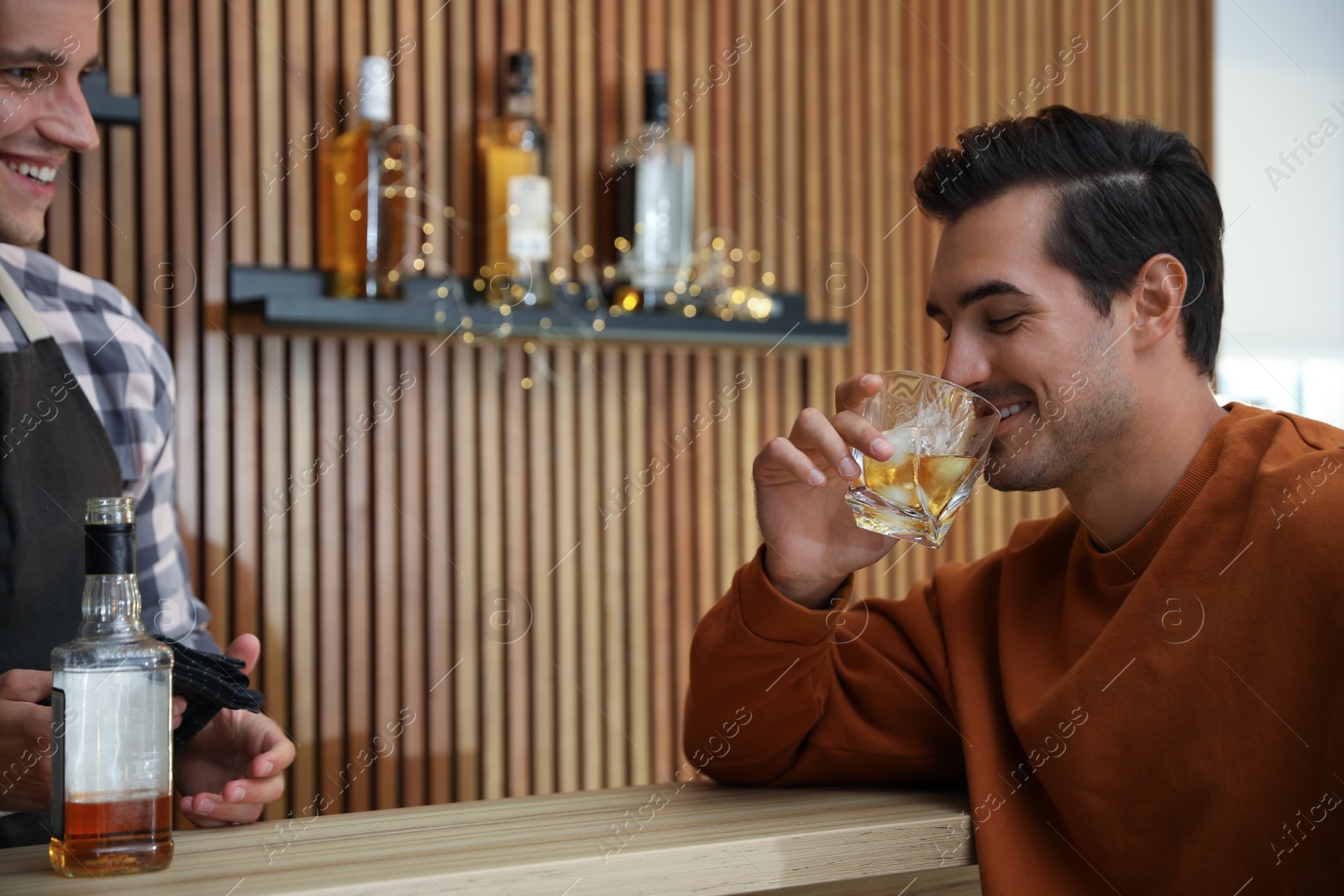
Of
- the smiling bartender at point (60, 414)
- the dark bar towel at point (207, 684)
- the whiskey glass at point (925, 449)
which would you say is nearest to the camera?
the dark bar towel at point (207, 684)

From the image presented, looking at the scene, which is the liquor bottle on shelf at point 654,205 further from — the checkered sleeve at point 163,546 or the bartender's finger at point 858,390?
the bartender's finger at point 858,390

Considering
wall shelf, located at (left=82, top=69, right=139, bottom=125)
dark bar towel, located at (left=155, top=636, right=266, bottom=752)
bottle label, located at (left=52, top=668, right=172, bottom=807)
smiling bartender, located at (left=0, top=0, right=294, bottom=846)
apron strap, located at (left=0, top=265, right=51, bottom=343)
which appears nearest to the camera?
bottle label, located at (left=52, top=668, right=172, bottom=807)

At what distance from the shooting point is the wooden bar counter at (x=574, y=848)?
2.78 ft

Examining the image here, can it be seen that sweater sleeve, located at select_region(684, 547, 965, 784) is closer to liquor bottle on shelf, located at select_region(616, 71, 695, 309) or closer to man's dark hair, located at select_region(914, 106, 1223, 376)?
man's dark hair, located at select_region(914, 106, 1223, 376)

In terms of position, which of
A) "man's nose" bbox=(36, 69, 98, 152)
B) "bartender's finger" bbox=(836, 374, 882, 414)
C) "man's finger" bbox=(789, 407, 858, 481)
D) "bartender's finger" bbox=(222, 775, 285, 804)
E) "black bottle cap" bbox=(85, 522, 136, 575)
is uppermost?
"man's nose" bbox=(36, 69, 98, 152)

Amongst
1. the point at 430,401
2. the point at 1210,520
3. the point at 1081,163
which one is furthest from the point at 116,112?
the point at 1210,520

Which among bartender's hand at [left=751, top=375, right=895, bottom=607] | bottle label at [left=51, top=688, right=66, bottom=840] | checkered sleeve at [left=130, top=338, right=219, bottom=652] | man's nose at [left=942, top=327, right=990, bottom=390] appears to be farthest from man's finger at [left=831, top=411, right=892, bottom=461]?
checkered sleeve at [left=130, top=338, right=219, bottom=652]

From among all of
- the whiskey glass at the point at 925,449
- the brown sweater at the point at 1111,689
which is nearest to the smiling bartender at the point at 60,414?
the brown sweater at the point at 1111,689

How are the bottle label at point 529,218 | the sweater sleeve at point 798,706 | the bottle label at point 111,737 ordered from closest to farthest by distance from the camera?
the bottle label at point 111,737
the sweater sleeve at point 798,706
the bottle label at point 529,218

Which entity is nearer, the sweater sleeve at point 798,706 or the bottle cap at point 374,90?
the sweater sleeve at point 798,706

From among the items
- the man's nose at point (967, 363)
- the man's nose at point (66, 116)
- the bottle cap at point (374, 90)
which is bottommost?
the man's nose at point (967, 363)

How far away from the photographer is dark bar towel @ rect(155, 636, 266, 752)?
0.96 metres

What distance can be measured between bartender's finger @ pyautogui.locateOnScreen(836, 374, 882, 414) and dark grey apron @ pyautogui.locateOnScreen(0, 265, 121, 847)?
924 mm

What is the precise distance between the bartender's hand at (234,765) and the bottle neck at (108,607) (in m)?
0.21
